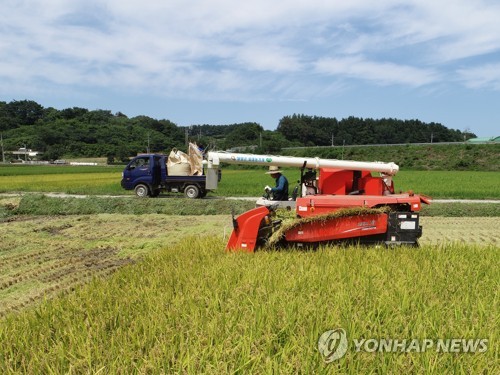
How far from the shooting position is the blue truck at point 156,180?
64.6 feet

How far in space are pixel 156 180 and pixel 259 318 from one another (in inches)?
669

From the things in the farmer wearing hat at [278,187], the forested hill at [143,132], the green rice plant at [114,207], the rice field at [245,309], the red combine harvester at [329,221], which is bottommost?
the green rice plant at [114,207]

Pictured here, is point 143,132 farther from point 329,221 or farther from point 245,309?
point 245,309

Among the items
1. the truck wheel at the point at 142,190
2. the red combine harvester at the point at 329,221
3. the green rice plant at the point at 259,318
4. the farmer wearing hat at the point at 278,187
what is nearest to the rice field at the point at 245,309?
the green rice plant at the point at 259,318

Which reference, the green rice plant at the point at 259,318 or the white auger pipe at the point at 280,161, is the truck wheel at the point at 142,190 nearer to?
the white auger pipe at the point at 280,161

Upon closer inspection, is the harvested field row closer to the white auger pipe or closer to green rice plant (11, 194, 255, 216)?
green rice plant (11, 194, 255, 216)

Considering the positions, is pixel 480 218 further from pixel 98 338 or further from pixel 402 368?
pixel 98 338

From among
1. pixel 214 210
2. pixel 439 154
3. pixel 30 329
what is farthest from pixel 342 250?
pixel 439 154

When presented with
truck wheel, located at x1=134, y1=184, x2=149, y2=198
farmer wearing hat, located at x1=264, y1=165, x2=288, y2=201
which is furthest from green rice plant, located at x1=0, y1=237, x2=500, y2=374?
truck wheel, located at x1=134, y1=184, x2=149, y2=198

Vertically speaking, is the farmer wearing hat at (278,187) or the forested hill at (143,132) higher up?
the forested hill at (143,132)

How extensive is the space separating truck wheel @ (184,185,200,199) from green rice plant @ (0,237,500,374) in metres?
13.6

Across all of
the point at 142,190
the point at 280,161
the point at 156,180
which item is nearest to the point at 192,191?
the point at 156,180

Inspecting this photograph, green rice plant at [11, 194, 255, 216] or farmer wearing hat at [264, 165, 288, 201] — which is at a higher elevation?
farmer wearing hat at [264, 165, 288, 201]

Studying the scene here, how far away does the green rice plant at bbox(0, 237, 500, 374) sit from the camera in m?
3.12
